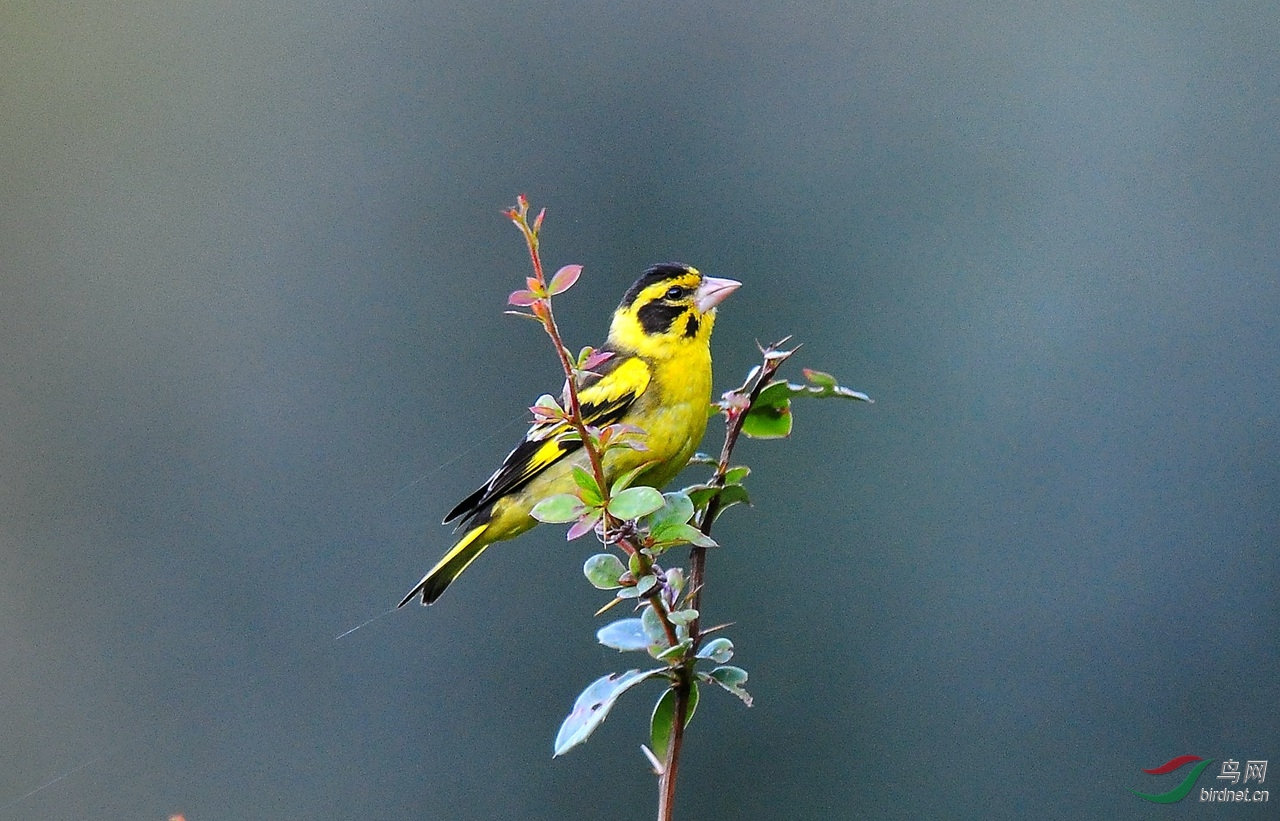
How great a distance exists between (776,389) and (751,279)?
2.41 metres

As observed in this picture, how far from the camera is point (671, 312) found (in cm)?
272

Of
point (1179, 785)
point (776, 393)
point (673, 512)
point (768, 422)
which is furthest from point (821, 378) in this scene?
point (1179, 785)

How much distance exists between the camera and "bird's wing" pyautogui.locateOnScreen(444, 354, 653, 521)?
238 cm

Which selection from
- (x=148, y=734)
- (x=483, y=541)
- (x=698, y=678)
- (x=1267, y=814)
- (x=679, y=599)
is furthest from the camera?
(x=148, y=734)

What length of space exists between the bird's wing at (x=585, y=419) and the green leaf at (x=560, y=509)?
966 mm

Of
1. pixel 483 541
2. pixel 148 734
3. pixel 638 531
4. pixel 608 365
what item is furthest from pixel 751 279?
pixel 638 531

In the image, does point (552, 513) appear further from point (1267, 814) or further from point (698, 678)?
point (1267, 814)

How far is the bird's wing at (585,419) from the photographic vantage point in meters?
2.38

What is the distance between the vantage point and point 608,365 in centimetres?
266

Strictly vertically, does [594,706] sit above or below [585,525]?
below

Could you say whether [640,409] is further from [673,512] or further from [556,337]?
[556,337]

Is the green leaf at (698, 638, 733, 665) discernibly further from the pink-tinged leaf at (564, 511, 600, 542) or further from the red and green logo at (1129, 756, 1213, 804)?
the red and green logo at (1129, 756, 1213, 804)

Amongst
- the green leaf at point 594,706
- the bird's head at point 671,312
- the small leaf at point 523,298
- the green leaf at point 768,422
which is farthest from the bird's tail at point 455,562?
the small leaf at point 523,298

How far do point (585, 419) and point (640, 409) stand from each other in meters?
0.13
